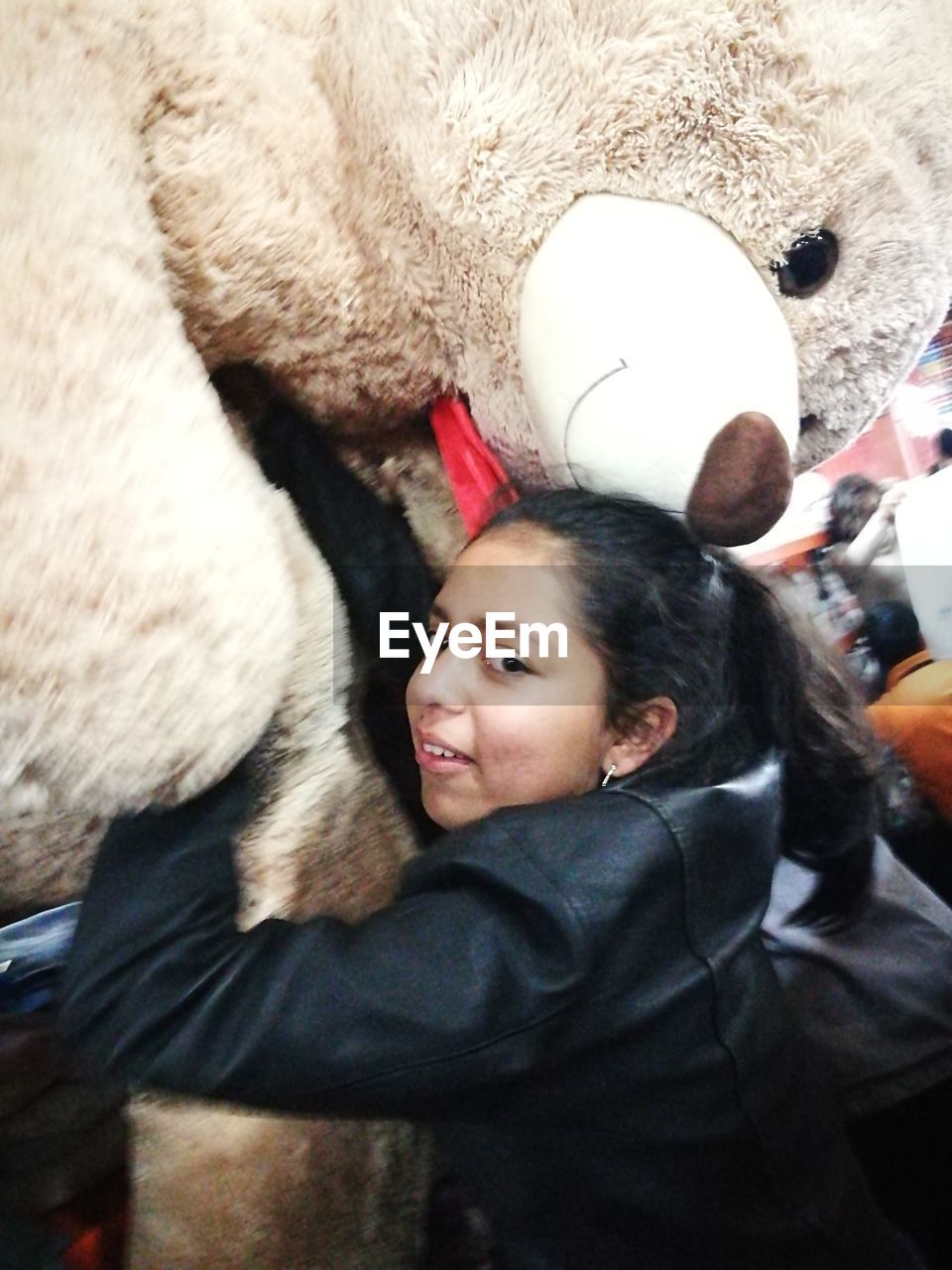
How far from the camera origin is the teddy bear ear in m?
0.41

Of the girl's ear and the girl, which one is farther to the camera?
the girl's ear

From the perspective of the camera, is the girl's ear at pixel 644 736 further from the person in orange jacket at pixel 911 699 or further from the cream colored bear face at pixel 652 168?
the person in orange jacket at pixel 911 699

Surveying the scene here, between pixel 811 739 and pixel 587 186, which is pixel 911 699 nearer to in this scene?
pixel 811 739

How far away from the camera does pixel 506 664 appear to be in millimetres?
522

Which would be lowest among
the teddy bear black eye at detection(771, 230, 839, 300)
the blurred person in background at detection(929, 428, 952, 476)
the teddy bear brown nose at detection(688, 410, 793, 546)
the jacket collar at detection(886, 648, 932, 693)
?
the jacket collar at detection(886, 648, 932, 693)

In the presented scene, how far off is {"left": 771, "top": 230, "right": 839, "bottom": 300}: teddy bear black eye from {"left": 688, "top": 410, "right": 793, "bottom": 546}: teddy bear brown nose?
0.09 meters

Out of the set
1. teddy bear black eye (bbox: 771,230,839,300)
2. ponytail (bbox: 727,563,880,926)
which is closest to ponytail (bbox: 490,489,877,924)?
ponytail (bbox: 727,563,880,926)

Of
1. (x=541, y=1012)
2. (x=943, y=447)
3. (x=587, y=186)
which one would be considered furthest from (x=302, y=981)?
(x=943, y=447)

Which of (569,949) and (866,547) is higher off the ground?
(866,547)

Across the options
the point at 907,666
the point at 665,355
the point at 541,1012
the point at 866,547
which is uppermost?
the point at 665,355

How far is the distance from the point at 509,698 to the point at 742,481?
0.62 ft

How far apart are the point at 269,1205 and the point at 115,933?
297mm

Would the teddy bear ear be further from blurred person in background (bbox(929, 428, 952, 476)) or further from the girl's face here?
blurred person in background (bbox(929, 428, 952, 476))

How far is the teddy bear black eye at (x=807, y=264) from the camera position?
45 cm
